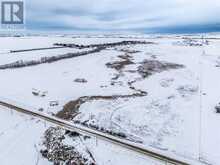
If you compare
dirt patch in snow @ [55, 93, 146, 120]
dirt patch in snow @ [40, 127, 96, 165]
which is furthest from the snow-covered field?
dirt patch in snow @ [40, 127, 96, 165]

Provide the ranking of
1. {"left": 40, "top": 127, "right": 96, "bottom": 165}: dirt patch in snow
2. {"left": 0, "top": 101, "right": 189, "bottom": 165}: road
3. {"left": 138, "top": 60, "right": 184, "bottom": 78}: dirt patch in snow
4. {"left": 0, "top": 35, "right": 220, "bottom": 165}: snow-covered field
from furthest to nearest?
{"left": 138, "top": 60, "right": 184, "bottom": 78}: dirt patch in snow → {"left": 0, "top": 35, "right": 220, "bottom": 165}: snow-covered field → {"left": 40, "top": 127, "right": 96, "bottom": 165}: dirt patch in snow → {"left": 0, "top": 101, "right": 189, "bottom": 165}: road

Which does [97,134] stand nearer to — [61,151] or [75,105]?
[61,151]

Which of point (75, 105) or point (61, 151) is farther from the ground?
point (75, 105)

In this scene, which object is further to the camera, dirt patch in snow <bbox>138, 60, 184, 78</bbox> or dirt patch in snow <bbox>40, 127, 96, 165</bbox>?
dirt patch in snow <bbox>138, 60, 184, 78</bbox>

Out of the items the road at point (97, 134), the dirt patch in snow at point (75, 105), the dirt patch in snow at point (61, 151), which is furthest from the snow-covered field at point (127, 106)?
the road at point (97, 134)

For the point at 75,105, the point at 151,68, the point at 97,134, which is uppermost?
the point at 151,68

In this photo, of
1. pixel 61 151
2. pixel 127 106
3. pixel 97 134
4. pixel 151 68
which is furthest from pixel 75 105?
pixel 151 68

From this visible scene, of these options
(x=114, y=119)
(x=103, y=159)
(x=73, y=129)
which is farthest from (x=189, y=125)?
(x=73, y=129)

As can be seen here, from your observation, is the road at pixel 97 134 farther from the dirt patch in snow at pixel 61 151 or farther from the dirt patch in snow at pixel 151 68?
the dirt patch in snow at pixel 151 68

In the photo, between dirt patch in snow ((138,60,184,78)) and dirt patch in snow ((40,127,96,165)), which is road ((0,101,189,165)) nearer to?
dirt patch in snow ((40,127,96,165))

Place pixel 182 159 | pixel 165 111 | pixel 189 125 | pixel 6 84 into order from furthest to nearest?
pixel 6 84 < pixel 165 111 < pixel 189 125 < pixel 182 159

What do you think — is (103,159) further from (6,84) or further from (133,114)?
(6,84)
